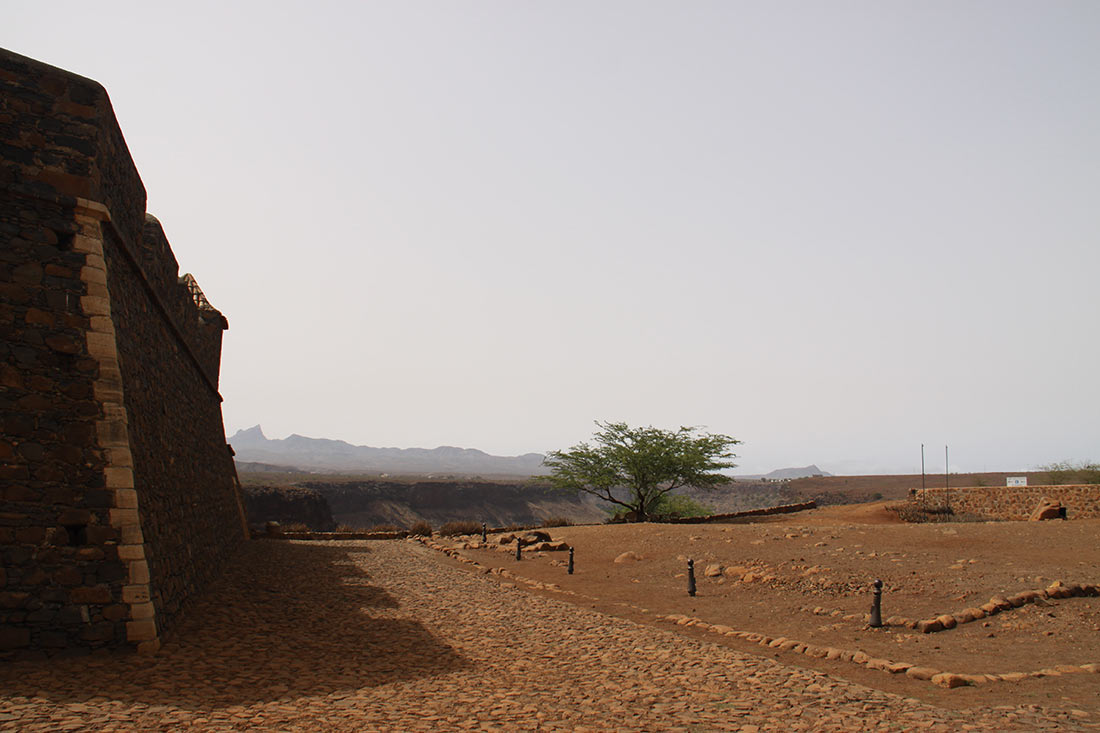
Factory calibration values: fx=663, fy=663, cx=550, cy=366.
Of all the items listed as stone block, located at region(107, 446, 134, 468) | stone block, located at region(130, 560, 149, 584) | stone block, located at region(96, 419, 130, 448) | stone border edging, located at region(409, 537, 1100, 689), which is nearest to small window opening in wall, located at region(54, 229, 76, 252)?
stone block, located at region(96, 419, 130, 448)

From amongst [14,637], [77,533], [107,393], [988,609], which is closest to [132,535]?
[77,533]

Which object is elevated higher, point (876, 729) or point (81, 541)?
point (81, 541)

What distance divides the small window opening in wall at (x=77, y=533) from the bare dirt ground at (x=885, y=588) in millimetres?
8986

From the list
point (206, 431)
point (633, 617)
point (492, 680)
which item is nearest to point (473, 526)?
point (206, 431)

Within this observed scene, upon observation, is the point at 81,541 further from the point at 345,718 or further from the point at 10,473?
the point at 345,718

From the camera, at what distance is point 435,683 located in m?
7.71

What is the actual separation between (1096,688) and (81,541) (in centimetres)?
1223

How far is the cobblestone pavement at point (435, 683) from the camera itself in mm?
6348

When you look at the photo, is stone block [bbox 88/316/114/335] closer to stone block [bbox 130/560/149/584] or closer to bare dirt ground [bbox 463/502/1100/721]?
stone block [bbox 130/560/149/584]

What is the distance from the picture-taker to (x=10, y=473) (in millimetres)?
7902

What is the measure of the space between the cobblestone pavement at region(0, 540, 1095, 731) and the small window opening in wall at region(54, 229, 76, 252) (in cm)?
514

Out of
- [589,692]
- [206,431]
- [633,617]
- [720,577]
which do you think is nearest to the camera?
[589,692]

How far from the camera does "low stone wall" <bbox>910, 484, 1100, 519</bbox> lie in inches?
1107

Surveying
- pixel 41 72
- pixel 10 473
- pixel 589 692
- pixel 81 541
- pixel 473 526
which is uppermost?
pixel 41 72
